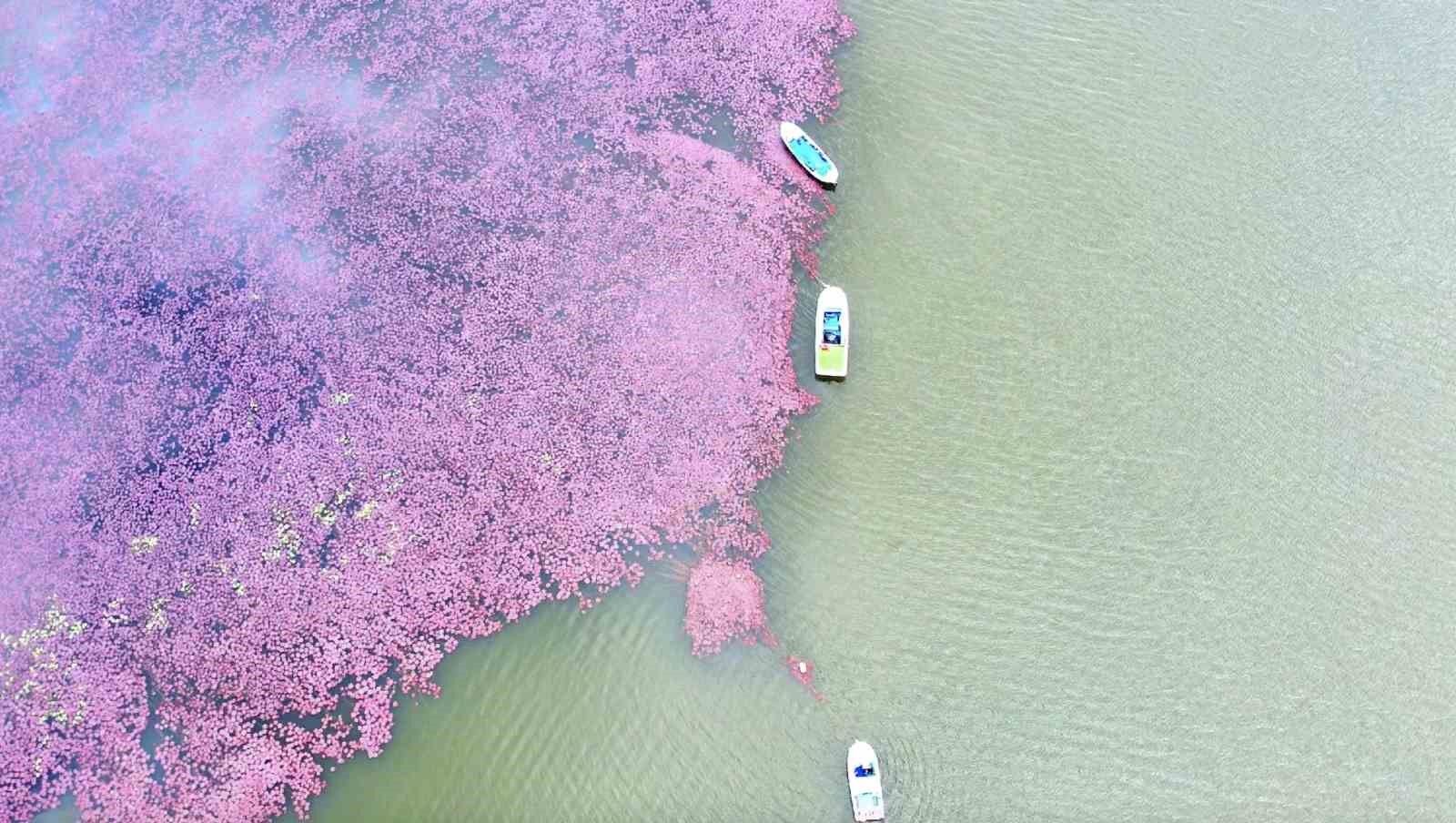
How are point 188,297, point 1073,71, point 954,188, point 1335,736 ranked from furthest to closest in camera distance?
point 1073,71 < point 954,188 < point 188,297 < point 1335,736

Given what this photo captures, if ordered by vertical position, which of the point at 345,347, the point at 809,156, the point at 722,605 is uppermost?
the point at 809,156

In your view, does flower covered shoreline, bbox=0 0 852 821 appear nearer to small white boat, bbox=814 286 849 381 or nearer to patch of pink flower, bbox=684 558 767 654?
patch of pink flower, bbox=684 558 767 654

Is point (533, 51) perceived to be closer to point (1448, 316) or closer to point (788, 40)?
point (788, 40)

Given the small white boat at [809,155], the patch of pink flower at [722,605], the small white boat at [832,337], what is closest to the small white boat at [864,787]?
the patch of pink flower at [722,605]

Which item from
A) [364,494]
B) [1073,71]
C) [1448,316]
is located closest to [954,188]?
[1073,71]

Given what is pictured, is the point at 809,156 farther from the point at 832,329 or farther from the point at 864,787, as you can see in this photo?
the point at 864,787

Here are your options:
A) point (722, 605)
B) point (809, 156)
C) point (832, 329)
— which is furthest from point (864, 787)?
point (809, 156)

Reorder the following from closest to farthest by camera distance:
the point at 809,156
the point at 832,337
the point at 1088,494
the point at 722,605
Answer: the point at 722,605 → the point at 1088,494 → the point at 832,337 → the point at 809,156
